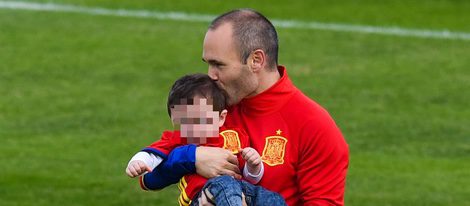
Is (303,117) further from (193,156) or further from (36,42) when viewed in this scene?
(36,42)

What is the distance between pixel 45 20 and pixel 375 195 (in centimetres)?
851

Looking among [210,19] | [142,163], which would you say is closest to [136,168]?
[142,163]

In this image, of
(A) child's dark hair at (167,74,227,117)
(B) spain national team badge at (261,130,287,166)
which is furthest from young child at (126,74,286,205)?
(B) spain national team badge at (261,130,287,166)

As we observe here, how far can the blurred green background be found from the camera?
12125 millimetres

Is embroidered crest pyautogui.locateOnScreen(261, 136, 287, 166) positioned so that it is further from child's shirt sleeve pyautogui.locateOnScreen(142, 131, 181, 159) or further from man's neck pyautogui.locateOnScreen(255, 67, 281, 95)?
child's shirt sleeve pyautogui.locateOnScreen(142, 131, 181, 159)

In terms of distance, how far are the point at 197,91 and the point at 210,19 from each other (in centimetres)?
1240

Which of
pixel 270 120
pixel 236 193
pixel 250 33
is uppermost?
pixel 250 33

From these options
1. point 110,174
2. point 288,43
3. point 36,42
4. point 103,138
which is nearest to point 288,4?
point 288,43

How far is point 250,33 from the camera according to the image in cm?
698

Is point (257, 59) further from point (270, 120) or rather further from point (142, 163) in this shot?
point (142, 163)

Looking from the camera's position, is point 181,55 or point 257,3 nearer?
point 181,55

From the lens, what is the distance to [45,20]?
19188mm

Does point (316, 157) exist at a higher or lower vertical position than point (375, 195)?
higher

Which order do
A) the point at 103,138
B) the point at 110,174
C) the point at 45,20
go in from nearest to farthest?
the point at 110,174 < the point at 103,138 < the point at 45,20
